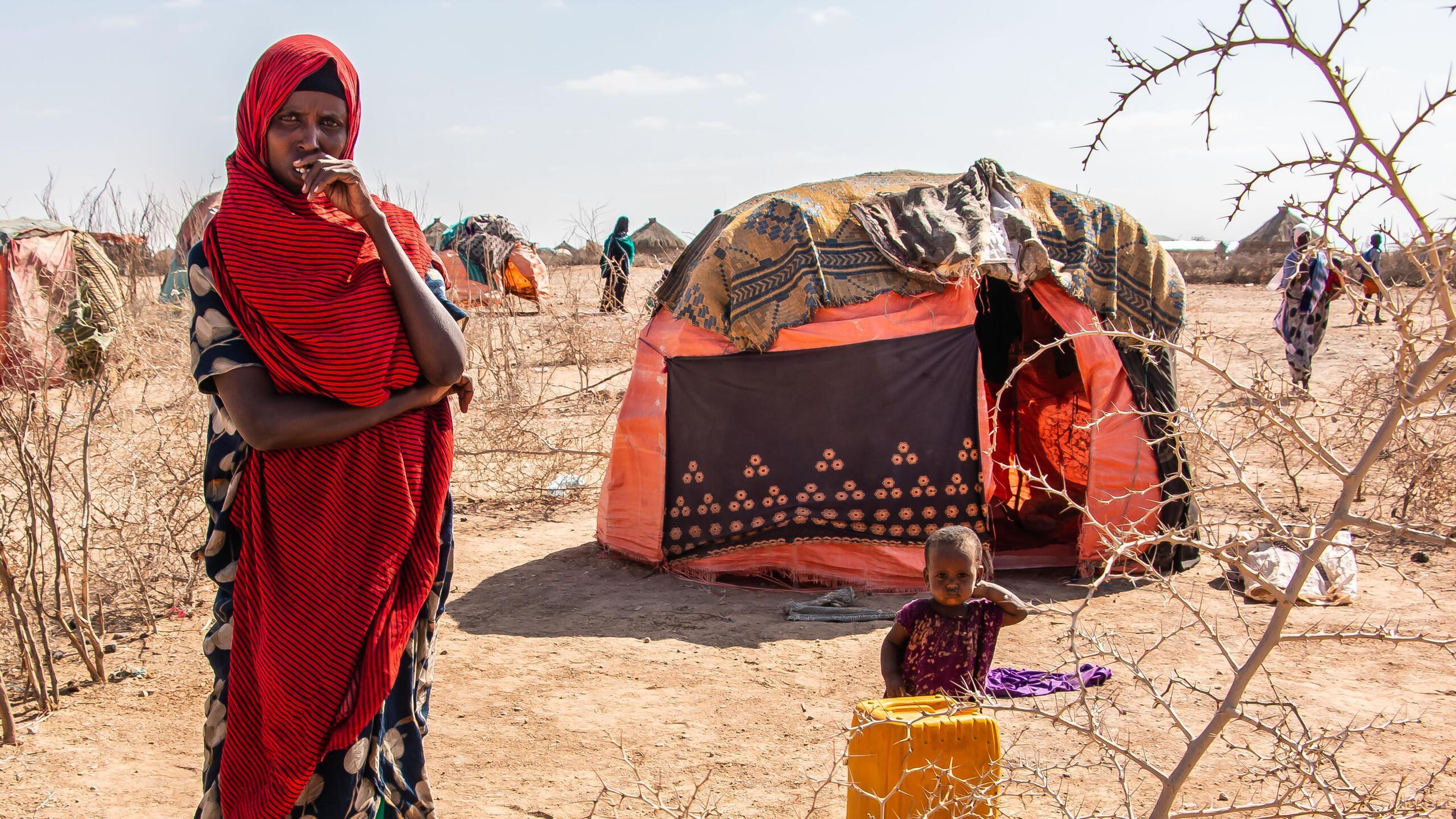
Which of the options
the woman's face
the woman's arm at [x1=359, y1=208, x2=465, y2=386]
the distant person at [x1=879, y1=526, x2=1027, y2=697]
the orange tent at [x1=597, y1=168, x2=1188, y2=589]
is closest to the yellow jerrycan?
the distant person at [x1=879, y1=526, x2=1027, y2=697]

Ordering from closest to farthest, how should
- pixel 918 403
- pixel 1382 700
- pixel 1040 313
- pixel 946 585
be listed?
pixel 946 585 → pixel 1382 700 → pixel 918 403 → pixel 1040 313

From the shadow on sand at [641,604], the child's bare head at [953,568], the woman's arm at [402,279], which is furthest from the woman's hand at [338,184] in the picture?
the shadow on sand at [641,604]

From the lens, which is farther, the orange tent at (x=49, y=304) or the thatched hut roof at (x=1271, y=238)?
the thatched hut roof at (x=1271, y=238)

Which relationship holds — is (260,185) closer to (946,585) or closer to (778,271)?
(946,585)

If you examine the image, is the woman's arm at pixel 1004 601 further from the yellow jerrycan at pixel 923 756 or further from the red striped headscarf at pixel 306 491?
the red striped headscarf at pixel 306 491

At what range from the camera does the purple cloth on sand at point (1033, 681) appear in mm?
4094

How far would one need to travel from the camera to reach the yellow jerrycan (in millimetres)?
2443

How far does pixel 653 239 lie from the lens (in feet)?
Result: 91.8

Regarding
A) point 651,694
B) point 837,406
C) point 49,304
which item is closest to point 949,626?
point 651,694

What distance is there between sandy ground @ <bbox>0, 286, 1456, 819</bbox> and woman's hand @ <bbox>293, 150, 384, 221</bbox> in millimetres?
1413

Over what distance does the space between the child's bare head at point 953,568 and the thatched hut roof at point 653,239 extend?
2386cm

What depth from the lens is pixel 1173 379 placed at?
19.3 ft

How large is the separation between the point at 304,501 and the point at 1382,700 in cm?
411

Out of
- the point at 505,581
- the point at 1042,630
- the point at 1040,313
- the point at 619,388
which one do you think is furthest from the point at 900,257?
the point at 619,388
